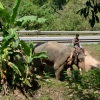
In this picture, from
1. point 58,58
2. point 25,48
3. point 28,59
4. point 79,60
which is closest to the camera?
A: point 25,48

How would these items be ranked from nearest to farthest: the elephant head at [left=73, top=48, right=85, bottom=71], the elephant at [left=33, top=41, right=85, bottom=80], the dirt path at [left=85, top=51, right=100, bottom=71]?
the elephant at [left=33, top=41, right=85, bottom=80]
the elephant head at [left=73, top=48, right=85, bottom=71]
the dirt path at [left=85, top=51, right=100, bottom=71]

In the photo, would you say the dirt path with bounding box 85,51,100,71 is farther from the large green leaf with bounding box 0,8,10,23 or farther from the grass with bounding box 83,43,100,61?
the large green leaf with bounding box 0,8,10,23

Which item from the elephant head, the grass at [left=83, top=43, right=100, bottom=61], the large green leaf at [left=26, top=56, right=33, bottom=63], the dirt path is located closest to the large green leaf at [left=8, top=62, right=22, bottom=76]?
the large green leaf at [left=26, top=56, right=33, bottom=63]

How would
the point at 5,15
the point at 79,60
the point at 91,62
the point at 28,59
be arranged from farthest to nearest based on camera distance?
the point at 91,62
the point at 79,60
the point at 28,59
the point at 5,15

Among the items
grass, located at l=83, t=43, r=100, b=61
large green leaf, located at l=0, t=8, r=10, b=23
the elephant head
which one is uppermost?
large green leaf, located at l=0, t=8, r=10, b=23

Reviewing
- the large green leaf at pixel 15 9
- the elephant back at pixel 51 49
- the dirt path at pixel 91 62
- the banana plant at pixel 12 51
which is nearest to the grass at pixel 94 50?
the dirt path at pixel 91 62

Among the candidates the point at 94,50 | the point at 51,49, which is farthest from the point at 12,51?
the point at 94,50

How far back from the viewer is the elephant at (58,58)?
1304 centimetres

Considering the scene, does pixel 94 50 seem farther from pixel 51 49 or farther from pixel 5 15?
pixel 5 15

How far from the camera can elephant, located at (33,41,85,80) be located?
42.8 feet

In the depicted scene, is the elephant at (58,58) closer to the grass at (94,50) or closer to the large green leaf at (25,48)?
the large green leaf at (25,48)

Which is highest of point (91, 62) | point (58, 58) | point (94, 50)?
point (58, 58)

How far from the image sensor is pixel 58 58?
1304 centimetres

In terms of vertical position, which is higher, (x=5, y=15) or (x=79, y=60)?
(x=5, y=15)
